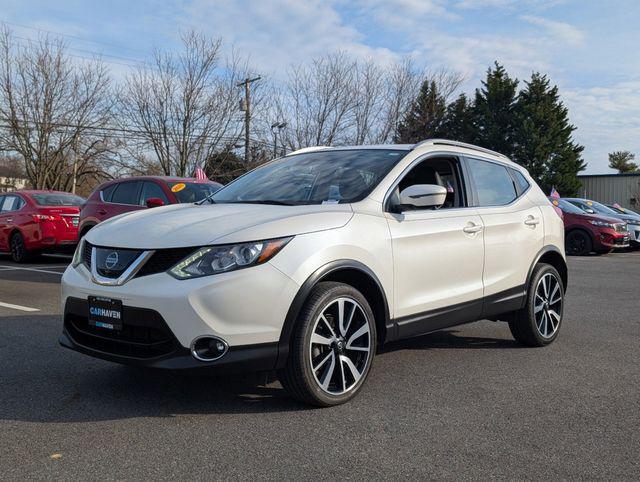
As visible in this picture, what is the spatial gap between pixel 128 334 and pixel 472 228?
2698 mm

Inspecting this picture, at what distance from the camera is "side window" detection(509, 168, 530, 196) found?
608 centimetres

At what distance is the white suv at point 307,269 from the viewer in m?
3.62

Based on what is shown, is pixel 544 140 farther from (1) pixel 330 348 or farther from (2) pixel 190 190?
(1) pixel 330 348

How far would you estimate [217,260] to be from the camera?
3627 mm

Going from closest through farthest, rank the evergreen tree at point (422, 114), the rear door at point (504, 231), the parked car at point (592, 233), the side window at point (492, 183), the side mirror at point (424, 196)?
the side mirror at point (424, 196)
the rear door at point (504, 231)
the side window at point (492, 183)
the parked car at point (592, 233)
the evergreen tree at point (422, 114)

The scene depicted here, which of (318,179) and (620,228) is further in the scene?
(620,228)

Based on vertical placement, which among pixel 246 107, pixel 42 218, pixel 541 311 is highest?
pixel 246 107

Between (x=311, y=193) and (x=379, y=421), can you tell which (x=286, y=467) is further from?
(x=311, y=193)

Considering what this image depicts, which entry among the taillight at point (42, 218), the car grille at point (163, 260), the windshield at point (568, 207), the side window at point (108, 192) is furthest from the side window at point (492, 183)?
the windshield at point (568, 207)

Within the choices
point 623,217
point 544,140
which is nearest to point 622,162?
point 544,140

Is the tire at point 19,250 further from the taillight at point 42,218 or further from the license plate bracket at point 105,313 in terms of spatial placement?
the license plate bracket at point 105,313

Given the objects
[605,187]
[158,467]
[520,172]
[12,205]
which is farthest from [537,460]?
[605,187]

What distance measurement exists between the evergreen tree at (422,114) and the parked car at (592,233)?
16.6 meters

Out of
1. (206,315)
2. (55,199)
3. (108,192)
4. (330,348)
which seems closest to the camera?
(206,315)
